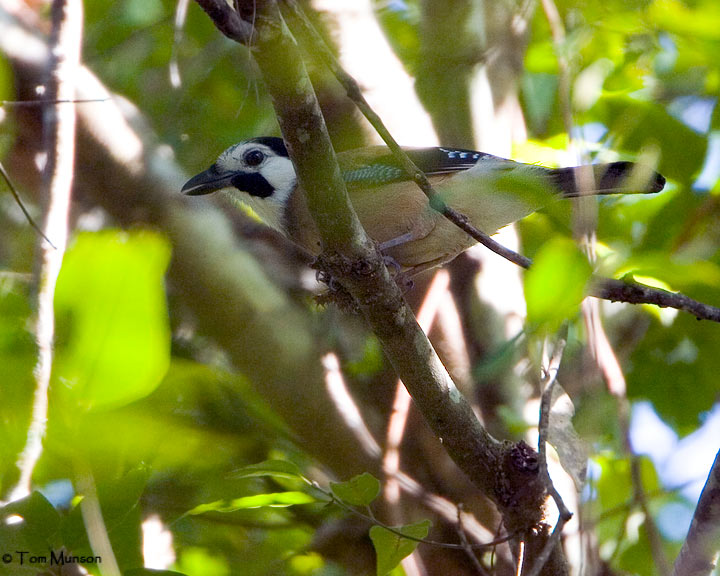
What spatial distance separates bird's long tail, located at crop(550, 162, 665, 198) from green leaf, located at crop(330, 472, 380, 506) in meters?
1.05

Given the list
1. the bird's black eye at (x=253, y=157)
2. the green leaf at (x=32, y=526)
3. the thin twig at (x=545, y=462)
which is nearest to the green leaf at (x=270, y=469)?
the green leaf at (x=32, y=526)

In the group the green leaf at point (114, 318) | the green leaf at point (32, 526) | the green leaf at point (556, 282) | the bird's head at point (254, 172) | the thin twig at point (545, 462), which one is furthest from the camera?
the bird's head at point (254, 172)

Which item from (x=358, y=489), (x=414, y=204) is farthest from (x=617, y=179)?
(x=358, y=489)

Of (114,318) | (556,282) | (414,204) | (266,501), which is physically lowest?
(114,318)

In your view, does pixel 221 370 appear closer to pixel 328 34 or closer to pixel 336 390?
pixel 336 390

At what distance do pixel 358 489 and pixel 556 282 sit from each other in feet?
3.49

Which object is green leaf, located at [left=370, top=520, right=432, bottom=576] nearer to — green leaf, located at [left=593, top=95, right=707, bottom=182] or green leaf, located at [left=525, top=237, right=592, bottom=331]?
green leaf, located at [left=525, top=237, right=592, bottom=331]

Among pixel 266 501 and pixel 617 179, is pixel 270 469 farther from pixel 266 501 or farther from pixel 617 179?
pixel 617 179

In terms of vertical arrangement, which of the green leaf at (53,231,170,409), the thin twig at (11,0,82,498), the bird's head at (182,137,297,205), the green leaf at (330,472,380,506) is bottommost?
the green leaf at (53,231,170,409)

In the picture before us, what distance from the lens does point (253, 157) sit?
3.71 metres

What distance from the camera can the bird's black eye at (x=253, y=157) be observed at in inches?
146

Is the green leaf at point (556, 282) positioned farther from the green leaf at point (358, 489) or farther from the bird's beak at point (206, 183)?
the bird's beak at point (206, 183)

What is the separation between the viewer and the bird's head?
360cm

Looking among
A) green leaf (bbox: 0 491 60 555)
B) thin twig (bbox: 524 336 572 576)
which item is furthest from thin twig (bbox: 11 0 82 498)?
thin twig (bbox: 524 336 572 576)
